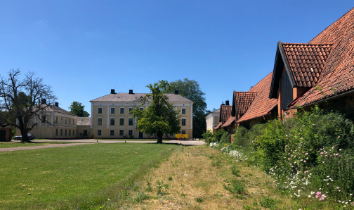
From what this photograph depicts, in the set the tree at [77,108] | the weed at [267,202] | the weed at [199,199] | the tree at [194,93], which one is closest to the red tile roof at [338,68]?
the weed at [267,202]

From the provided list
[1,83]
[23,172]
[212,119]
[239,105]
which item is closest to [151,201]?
[23,172]

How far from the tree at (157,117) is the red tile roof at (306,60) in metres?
29.9

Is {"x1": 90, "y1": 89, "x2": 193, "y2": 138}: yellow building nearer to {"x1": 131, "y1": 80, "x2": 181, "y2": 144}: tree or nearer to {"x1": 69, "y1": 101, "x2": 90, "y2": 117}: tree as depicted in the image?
{"x1": 131, "y1": 80, "x2": 181, "y2": 144}: tree

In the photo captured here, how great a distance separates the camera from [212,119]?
61.4m

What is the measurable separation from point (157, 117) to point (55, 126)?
35.9m

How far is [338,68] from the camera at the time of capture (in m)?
8.23

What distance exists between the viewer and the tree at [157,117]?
40066 millimetres

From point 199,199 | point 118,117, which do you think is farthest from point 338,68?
point 118,117

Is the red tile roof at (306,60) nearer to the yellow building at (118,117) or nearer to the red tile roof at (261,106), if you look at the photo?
the red tile roof at (261,106)

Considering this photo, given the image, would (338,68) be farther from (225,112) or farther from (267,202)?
(225,112)

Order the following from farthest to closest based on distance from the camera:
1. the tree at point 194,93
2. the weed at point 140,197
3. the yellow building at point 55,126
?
the tree at point 194,93, the yellow building at point 55,126, the weed at point 140,197

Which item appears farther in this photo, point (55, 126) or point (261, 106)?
point (55, 126)

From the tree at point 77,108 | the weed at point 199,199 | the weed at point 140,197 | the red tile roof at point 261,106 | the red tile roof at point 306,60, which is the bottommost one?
the weed at point 199,199

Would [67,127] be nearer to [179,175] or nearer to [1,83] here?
[1,83]
